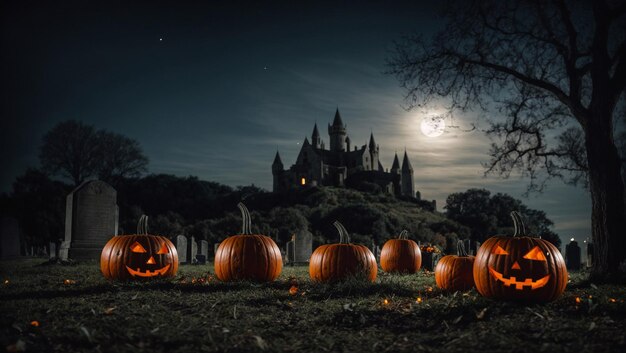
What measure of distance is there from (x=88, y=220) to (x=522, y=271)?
1313cm

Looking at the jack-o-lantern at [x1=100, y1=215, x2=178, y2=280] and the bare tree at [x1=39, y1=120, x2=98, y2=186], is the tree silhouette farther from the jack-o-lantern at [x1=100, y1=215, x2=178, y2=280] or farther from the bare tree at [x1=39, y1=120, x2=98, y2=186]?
the jack-o-lantern at [x1=100, y1=215, x2=178, y2=280]

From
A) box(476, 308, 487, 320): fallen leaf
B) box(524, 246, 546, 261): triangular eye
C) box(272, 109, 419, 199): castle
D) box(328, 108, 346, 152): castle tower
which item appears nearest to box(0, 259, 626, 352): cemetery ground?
box(476, 308, 487, 320): fallen leaf

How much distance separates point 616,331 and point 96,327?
18.4 ft

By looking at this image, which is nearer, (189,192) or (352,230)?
(352,230)

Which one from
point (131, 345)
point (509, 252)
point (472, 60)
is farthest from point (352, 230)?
point (131, 345)

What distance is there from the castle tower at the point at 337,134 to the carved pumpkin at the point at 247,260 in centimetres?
10324

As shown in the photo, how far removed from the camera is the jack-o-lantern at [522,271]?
266 inches

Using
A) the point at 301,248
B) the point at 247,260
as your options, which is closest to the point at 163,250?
the point at 247,260

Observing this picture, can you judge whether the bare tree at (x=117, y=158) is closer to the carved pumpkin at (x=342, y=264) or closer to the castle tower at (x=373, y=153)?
the carved pumpkin at (x=342, y=264)

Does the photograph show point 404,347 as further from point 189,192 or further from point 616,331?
point 189,192

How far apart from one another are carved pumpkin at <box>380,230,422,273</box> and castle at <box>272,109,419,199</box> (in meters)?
79.0

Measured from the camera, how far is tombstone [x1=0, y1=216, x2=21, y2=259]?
16.2 metres

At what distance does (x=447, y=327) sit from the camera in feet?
17.8

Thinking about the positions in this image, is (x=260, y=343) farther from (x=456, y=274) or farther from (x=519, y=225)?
(x=456, y=274)
